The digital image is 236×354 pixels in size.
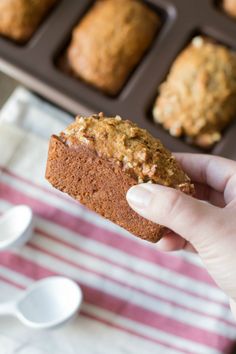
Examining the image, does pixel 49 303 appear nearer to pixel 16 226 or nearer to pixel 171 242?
pixel 16 226

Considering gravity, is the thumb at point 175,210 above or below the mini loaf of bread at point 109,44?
below

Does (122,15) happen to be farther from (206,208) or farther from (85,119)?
(206,208)

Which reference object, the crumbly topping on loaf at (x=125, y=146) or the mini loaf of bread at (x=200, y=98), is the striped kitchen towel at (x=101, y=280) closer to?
the mini loaf of bread at (x=200, y=98)

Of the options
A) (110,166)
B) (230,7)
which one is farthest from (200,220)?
(230,7)

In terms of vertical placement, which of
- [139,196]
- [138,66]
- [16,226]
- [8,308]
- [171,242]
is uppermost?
[138,66]

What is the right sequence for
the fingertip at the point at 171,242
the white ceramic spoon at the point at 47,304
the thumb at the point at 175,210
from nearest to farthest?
the thumb at the point at 175,210
the fingertip at the point at 171,242
the white ceramic spoon at the point at 47,304

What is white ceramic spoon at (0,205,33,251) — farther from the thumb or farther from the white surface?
the thumb

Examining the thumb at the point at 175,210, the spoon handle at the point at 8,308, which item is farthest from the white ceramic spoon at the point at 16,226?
the thumb at the point at 175,210

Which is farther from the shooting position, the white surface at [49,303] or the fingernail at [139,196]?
the white surface at [49,303]
